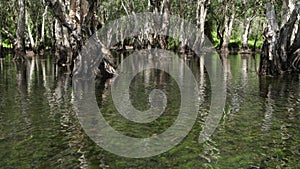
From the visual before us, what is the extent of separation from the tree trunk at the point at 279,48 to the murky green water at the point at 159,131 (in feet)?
18.5

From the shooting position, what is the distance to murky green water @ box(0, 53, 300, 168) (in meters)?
7.81

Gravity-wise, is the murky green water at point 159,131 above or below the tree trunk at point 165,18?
below

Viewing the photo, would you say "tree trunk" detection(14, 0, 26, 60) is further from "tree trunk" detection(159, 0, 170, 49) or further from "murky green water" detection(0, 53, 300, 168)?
"murky green water" detection(0, 53, 300, 168)

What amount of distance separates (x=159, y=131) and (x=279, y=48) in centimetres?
1474

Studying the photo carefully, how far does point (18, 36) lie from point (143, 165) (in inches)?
1307

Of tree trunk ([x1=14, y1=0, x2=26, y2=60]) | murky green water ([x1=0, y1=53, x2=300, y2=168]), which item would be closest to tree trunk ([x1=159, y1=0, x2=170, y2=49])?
tree trunk ([x1=14, y1=0, x2=26, y2=60])

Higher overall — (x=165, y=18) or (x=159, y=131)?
(x=165, y=18)

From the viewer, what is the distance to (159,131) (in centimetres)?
1008

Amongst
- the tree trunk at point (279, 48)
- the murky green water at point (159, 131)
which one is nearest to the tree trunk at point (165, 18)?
the tree trunk at point (279, 48)

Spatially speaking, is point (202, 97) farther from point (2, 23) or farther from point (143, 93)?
point (2, 23)

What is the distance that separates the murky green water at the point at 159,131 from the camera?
25.6 feet

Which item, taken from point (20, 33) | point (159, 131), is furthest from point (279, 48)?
point (20, 33)

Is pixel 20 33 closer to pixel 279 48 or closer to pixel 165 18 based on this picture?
pixel 165 18

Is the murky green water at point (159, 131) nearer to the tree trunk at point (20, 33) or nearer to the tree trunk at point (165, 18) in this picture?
the tree trunk at point (20, 33)
